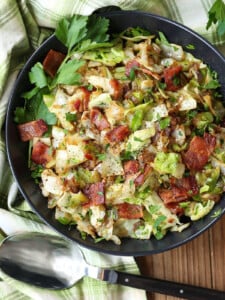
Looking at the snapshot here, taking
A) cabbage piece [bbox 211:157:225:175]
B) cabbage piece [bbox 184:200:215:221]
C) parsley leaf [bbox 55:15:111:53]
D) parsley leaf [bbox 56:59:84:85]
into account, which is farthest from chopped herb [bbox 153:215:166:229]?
parsley leaf [bbox 55:15:111:53]

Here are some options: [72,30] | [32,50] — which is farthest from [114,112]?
[32,50]

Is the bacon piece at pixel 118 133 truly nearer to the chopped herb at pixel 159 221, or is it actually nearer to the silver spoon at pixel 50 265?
the chopped herb at pixel 159 221

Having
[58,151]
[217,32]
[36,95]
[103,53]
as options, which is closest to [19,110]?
[36,95]

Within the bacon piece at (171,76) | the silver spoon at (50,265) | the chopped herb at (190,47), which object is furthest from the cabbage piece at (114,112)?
the silver spoon at (50,265)

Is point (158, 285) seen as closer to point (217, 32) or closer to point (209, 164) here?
point (209, 164)

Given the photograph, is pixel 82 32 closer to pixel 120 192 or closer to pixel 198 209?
pixel 120 192

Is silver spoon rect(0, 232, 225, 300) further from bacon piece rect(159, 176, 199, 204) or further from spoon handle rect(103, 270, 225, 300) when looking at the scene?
bacon piece rect(159, 176, 199, 204)
